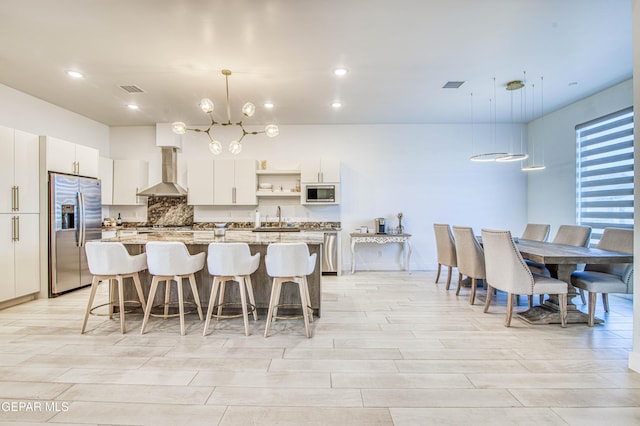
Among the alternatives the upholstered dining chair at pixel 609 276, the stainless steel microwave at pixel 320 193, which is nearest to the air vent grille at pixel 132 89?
the stainless steel microwave at pixel 320 193

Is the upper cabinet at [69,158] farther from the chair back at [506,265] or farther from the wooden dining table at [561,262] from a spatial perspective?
the wooden dining table at [561,262]

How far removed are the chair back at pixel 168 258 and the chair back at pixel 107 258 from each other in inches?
9.7

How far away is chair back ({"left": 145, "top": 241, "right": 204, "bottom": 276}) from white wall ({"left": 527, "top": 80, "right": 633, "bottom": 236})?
574 cm

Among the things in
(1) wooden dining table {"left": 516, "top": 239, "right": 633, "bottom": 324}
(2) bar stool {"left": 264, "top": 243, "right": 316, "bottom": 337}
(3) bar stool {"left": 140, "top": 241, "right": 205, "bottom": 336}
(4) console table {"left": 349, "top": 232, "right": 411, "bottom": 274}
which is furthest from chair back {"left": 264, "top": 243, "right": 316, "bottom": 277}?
(4) console table {"left": 349, "top": 232, "right": 411, "bottom": 274}

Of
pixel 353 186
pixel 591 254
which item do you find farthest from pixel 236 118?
pixel 591 254

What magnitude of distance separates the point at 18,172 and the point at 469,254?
5.76 meters

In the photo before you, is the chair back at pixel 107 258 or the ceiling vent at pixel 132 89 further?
the ceiling vent at pixel 132 89

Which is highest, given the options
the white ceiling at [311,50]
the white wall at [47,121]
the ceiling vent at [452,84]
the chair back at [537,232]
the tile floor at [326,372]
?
the ceiling vent at [452,84]

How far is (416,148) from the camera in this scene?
6168 mm

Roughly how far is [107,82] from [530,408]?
5449 mm

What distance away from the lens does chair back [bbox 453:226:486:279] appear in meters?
3.78

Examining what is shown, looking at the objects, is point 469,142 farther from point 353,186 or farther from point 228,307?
point 228,307

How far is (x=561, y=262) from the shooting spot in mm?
2975

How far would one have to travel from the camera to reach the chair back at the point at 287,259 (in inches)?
110
